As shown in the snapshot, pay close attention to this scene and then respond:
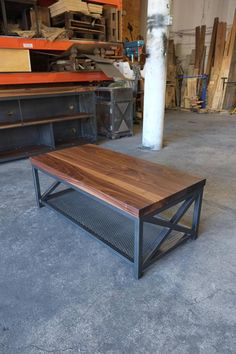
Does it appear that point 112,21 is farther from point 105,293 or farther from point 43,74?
point 105,293

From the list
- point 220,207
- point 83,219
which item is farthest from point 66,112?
point 220,207

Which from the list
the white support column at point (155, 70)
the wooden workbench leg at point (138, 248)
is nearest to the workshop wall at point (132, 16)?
the white support column at point (155, 70)

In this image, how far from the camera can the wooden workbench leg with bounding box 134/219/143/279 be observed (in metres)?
1.28

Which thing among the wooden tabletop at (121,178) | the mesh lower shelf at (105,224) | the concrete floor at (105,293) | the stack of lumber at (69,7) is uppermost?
the stack of lumber at (69,7)

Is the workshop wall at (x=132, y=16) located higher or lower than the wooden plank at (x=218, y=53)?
higher

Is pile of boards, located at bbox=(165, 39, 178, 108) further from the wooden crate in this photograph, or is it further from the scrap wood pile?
the wooden crate

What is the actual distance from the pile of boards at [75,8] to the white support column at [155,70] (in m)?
1.68

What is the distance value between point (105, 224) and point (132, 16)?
8.82 meters

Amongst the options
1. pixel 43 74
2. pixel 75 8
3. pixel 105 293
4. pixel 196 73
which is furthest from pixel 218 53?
pixel 105 293

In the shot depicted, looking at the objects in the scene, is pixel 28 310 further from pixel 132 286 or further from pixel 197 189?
pixel 197 189

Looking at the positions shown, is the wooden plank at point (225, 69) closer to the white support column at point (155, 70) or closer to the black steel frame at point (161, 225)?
the white support column at point (155, 70)

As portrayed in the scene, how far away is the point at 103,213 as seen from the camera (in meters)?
2.03

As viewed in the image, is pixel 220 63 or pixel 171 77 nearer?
pixel 220 63

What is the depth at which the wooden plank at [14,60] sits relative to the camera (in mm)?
3297
